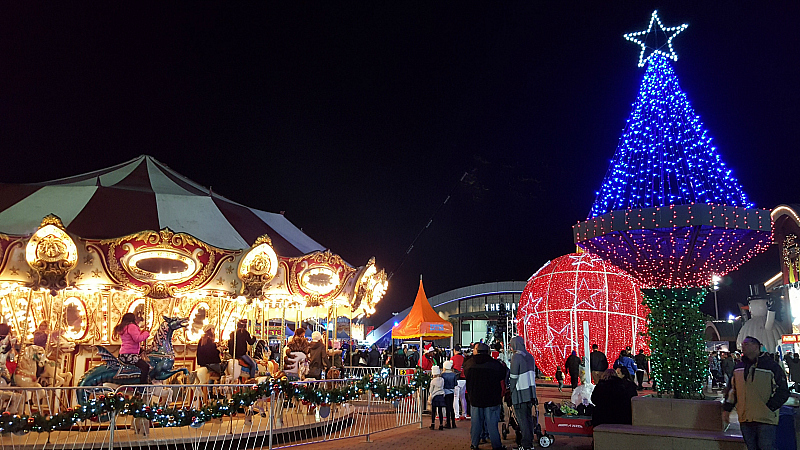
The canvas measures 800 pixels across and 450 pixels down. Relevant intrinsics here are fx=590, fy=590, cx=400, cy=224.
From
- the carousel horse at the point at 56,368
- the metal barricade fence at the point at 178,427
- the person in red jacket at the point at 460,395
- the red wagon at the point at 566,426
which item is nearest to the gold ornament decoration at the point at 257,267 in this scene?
the metal barricade fence at the point at 178,427

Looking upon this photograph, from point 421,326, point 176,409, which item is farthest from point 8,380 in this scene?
point 421,326

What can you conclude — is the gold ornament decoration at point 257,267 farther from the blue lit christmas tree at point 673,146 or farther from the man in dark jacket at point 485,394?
the blue lit christmas tree at point 673,146

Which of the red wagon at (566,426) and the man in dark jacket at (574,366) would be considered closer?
the red wagon at (566,426)


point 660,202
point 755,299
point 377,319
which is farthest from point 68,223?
point 377,319

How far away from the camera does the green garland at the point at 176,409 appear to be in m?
7.08

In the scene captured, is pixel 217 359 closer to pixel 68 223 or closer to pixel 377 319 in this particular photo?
pixel 68 223

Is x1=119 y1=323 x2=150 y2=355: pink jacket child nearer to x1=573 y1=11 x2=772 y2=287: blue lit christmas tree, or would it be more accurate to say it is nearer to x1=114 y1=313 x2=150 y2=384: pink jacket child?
x1=114 y1=313 x2=150 y2=384: pink jacket child

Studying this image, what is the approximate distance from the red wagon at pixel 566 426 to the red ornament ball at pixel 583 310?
30.7 feet

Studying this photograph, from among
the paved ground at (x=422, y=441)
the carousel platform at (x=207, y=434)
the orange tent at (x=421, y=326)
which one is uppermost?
the orange tent at (x=421, y=326)

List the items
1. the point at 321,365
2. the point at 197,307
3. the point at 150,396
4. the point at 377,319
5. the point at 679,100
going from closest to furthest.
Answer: the point at 150,396 < the point at 679,100 < the point at 321,365 < the point at 197,307 < the point at 377,319

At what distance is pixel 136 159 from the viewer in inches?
577

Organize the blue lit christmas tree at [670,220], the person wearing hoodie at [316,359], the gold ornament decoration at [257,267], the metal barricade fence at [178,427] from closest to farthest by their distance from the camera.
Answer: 1. the metal barricade fence at [178,427]
2. the blue lit christmas tree at [670,220]
3. the gold ornament decoration at [257,267]
4. the person wearing hoodie at [316,359]

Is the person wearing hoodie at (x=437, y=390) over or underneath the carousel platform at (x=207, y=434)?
over

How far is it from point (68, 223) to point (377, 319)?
36.4 m
